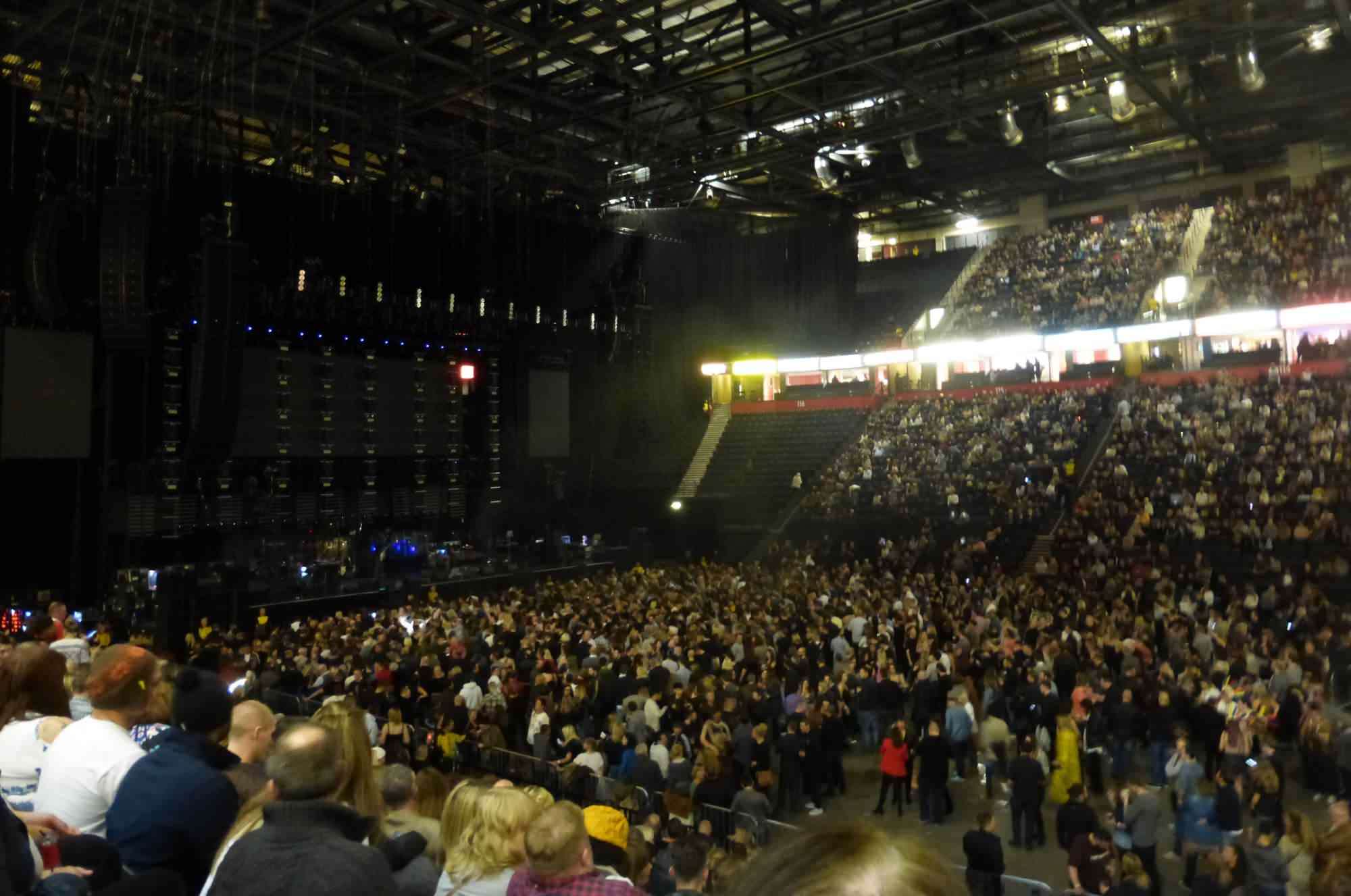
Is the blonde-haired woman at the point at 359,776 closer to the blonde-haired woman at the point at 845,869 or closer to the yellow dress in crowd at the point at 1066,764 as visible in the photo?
the blonde-haired woman at the point at 845,869

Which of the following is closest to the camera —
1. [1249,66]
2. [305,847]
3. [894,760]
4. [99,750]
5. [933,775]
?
[305,847]

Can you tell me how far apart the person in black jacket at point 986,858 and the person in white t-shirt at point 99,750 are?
5060mm

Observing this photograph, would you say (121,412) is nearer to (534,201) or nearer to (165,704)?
(534,201)

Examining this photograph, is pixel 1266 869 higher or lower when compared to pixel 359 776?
lower

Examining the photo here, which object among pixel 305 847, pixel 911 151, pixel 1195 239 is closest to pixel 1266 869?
pixel 305 847

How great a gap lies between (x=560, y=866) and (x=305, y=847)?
0.78 m

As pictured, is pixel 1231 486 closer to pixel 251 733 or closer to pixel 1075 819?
pixel 1075 819

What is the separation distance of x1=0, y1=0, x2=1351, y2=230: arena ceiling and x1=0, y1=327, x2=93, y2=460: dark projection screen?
12.8ft

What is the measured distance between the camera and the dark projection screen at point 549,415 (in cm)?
2566

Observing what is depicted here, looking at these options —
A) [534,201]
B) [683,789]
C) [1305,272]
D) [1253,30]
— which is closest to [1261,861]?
[683,789]

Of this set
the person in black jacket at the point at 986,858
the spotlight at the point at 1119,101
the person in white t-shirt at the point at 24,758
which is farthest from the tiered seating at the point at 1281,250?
the person in white t-shirt at the point at 24,758

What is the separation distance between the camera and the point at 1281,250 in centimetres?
2516

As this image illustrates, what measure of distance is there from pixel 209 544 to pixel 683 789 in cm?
1525

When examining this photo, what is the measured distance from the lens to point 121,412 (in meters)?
18.4
